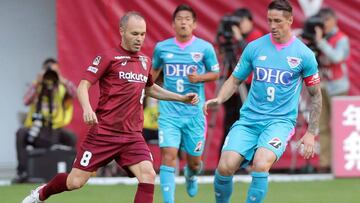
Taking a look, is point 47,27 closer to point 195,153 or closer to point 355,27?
point 355,27

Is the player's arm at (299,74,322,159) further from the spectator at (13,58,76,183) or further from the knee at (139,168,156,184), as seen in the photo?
the spectator at (13,58,76,183)

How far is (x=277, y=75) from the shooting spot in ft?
35.3

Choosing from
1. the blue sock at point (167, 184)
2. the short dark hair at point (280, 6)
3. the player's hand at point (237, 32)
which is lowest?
the blue sock at point (167, 184)

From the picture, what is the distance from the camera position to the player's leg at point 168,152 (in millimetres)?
12391

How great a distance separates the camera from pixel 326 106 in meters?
17.4

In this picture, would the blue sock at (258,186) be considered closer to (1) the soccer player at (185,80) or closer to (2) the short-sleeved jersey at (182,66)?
(1) the soccer player at (185,80)

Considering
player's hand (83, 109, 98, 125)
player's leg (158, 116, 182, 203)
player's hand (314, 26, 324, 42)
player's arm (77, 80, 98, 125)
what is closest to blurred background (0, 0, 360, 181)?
player's hand (314, 26, 324, 42)

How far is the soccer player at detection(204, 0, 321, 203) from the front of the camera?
10.7 meters

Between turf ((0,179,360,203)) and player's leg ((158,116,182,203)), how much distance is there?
40.3 inches

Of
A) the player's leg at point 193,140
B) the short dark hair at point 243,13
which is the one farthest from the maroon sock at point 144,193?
the short dark hair at point 243,13

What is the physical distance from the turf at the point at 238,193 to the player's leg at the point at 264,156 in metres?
2.88

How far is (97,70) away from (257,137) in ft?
5.57

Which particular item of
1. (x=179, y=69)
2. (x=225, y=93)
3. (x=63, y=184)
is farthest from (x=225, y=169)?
(x=179, y=69)

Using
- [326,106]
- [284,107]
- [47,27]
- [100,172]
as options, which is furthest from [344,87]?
[284,107]
